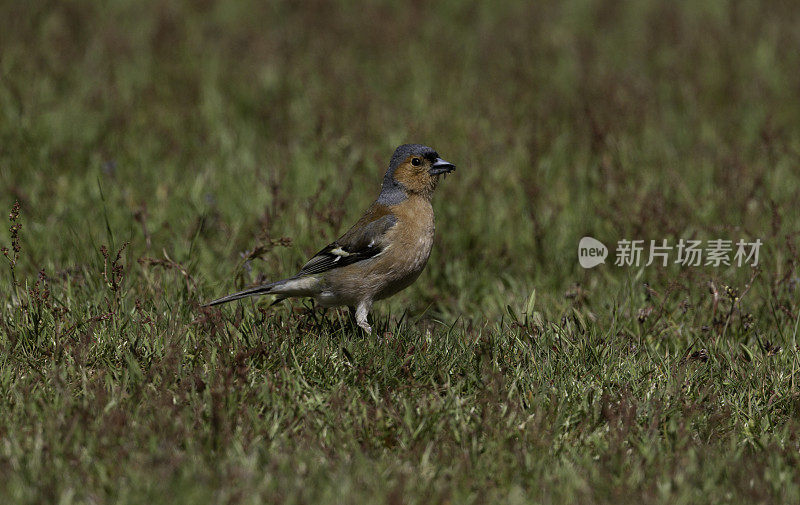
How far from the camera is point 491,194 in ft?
26.9

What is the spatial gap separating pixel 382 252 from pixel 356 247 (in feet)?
0.63

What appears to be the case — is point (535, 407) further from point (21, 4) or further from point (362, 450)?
point (21, 4)

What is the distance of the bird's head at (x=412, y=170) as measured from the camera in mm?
6133

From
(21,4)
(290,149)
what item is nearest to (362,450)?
(290,149)

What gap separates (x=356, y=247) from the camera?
5969 millimetres

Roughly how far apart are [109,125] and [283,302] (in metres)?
3.74

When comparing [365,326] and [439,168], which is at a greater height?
[439,168]

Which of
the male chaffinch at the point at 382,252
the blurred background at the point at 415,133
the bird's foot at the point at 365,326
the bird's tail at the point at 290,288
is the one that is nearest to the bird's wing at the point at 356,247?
the male chaffinch at the point at 382,252

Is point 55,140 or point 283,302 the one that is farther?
point 55,140

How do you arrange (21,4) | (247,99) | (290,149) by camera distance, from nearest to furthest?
(290,149)
(247,99)
(21,4)

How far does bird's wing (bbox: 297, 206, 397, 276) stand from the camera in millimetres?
5934

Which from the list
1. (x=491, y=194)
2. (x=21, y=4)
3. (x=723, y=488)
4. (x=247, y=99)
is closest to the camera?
(x=723, y=488)

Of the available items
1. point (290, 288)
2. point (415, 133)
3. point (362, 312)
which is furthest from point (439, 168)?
point (415, 133)

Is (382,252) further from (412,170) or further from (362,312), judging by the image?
(412,170)
